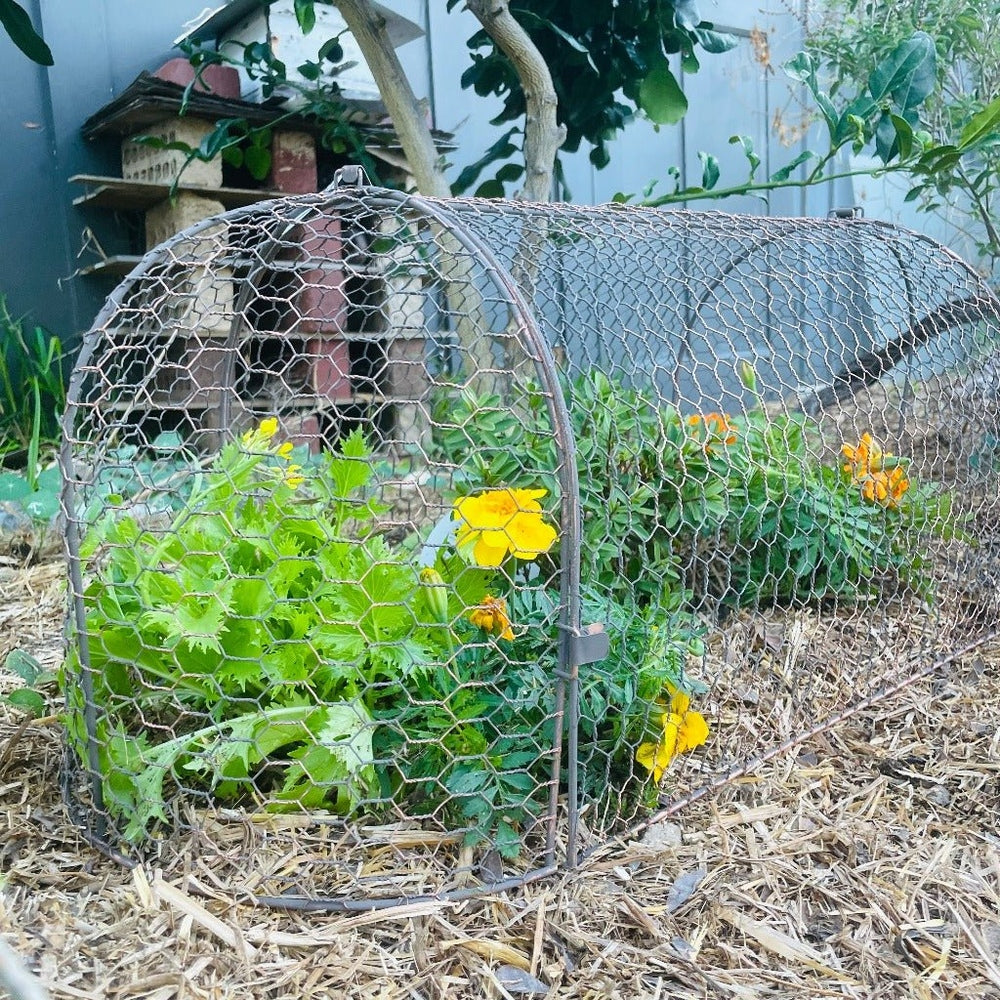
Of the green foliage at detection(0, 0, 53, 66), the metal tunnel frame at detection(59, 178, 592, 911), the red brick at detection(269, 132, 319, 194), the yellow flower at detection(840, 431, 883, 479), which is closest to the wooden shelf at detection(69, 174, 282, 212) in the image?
the red brick at detection(269, 132, 319, 194)

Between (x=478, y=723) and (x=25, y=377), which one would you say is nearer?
(x=478, y=723)

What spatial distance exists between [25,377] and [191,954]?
1866 mm

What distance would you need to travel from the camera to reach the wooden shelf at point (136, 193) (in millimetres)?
2162

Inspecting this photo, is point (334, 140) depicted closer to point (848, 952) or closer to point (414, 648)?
point (414, 648)

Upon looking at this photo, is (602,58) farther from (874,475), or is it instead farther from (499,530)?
(499,530)

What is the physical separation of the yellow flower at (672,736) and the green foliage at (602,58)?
57.4 inches

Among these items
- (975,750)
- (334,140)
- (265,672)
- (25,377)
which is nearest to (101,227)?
(25,377)

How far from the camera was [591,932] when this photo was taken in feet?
3.05

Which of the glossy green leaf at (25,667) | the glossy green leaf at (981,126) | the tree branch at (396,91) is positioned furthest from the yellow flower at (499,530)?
the glossy green leaf at (981,126)

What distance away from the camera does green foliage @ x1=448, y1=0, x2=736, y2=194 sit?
2041 millimetres

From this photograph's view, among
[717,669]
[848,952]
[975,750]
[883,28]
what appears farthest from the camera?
[883,28]

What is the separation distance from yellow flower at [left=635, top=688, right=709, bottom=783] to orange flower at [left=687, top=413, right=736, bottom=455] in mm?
375

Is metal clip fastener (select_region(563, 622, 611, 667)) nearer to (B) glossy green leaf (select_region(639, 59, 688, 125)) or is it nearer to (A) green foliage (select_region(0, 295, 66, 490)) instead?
(B) glossy green leaf (select_region(639, 59, 688, 125))

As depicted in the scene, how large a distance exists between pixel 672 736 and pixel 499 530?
349mm
